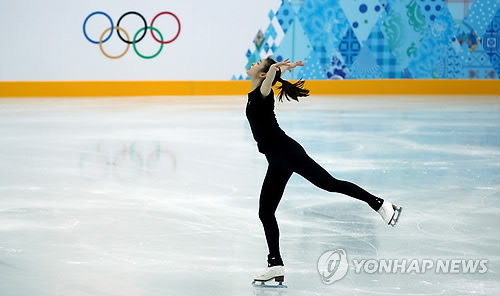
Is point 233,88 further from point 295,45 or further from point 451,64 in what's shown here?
point 451,64

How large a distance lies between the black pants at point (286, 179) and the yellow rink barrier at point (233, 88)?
11.5 metres

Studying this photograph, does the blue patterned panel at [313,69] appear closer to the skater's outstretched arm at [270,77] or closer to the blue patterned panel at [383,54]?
the blue patterned panel at [383,54]

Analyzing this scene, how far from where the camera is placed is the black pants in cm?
308

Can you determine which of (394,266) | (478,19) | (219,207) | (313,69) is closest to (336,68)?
(313,69)

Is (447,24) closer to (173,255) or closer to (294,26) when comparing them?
(294,26)

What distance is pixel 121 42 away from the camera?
14.2 metres

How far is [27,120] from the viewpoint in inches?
392

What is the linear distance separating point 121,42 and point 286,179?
1146cm

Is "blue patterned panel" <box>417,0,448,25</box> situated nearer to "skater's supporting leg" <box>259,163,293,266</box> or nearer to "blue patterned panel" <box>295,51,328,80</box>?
"blue patterned panel" <box>295,51,328,80</box>

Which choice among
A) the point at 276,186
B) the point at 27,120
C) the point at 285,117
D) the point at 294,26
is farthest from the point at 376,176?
the point at 294,26

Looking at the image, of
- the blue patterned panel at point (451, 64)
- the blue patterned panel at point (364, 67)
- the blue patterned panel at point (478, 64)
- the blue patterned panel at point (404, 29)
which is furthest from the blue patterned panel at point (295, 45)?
the blue patterned panel at point (478, 64)

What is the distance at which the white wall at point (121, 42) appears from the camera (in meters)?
14.0

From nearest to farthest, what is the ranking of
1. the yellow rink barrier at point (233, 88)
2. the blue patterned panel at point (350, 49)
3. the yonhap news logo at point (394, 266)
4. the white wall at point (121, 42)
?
the yonhap news logo at point (394, 266) < the white wall at point (121, 42) < the yellow rink barrier at point (233, 88) < the blue patterned panel at point (350, 49)

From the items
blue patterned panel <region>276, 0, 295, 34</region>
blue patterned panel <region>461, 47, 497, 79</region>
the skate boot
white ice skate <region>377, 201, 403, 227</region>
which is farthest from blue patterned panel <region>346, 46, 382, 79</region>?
the skate boot
